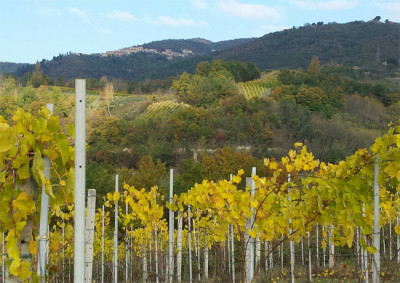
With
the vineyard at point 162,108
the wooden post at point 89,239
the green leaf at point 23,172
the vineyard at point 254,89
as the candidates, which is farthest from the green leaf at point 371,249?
the vineyard at point 254,89

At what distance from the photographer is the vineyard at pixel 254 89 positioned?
2053 inches

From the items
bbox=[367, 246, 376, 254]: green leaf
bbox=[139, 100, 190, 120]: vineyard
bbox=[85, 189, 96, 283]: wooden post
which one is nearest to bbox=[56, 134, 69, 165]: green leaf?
bbox=[85, 189, 96, 283]: wooden post

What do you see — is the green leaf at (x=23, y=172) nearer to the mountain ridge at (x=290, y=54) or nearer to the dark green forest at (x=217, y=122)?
the dark green forest at (x=217, y=122)

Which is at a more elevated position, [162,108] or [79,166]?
[162,108]

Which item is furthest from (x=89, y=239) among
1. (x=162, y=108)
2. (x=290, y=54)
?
(x=290, y=54)

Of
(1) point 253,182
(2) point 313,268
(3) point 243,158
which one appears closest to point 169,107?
(3) point 243,158

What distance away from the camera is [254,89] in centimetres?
5494

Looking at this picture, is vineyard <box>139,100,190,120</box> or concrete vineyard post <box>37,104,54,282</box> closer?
concrete vineyard post <box>37,104,54,282</box>

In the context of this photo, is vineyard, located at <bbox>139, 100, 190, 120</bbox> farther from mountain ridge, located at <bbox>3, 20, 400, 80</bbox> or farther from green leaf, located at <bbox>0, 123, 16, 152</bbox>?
green leaf, located at <bbox>0, 123, 16, 152</bbox>

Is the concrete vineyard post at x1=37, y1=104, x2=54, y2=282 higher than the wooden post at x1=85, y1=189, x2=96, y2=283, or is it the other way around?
the concrete vineyard post at x1=37, y1=104, x2=54, y2=282

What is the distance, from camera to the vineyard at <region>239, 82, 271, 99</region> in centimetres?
5216

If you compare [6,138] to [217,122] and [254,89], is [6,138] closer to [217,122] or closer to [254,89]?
[217,122]

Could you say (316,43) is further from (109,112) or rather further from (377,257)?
(377,257)

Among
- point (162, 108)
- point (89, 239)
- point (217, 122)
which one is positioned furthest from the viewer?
point (162, 108)
